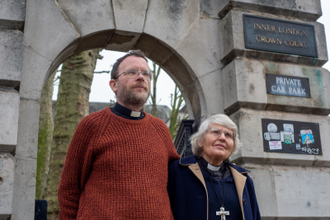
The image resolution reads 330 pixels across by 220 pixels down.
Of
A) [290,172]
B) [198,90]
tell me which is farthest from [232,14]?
[290,172]

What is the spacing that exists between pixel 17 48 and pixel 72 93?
3481 millimetres

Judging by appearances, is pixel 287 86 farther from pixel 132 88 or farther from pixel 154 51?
pixel 132 88

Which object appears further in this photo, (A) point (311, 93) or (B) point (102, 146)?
(A) point (311, 93)

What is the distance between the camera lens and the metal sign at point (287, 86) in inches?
175

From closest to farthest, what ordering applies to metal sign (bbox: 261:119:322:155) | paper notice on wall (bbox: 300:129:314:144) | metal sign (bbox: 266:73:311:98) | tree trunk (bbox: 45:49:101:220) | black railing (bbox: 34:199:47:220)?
black railing (bbox: 34:199:47:220) → metal sign (bbox: 261:119:322:155) → paper notice on wall (bbox: 300:129:314:144) → metal sign (bbox: 266:73:311:98) → tree trunk (bbox: 45:49:101:220)

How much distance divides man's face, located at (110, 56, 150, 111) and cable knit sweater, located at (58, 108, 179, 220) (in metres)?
0.13

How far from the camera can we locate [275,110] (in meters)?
4.44

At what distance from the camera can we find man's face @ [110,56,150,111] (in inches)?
108

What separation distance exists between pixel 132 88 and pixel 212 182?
0.93m

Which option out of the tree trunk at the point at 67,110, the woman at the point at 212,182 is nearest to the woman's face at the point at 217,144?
the woman at the point at 212,182

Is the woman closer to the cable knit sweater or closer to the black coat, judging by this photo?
the black coat

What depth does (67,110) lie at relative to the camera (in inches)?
273

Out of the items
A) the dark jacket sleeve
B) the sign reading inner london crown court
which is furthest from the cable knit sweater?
the sign reading inner london crown court

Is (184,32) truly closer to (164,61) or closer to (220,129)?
(164,61)
